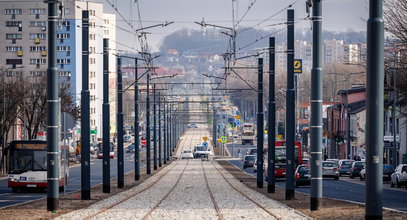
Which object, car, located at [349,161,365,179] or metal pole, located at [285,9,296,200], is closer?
metal pole, located at [285,9,296,200]

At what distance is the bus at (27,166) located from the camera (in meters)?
47.9

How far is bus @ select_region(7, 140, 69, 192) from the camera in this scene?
1885 inches

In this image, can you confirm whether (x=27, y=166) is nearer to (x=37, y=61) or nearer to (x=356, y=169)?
(x=356, y=169)

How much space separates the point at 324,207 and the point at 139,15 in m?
20.7

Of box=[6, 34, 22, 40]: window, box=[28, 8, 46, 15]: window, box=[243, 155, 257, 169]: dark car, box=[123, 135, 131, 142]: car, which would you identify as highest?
box=[28, 8, 46, 15]: window

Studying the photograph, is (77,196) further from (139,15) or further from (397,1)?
(397,1)

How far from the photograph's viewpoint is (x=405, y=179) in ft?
183

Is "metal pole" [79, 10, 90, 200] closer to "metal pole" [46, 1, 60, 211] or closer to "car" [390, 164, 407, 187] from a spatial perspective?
"metal pole" [46, 1, 60, 211]

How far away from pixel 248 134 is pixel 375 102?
148 meters

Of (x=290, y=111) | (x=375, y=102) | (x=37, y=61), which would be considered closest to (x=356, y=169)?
(x=290, y=111)

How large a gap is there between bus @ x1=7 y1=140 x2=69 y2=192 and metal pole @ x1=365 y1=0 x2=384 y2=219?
28.2m

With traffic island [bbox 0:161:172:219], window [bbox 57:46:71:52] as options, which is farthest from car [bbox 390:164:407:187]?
window [bbox 57:46:71:52]

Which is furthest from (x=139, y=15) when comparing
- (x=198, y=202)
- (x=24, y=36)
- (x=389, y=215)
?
(x=24, y=36)

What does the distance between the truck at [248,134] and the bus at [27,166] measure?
117636 millimetres
